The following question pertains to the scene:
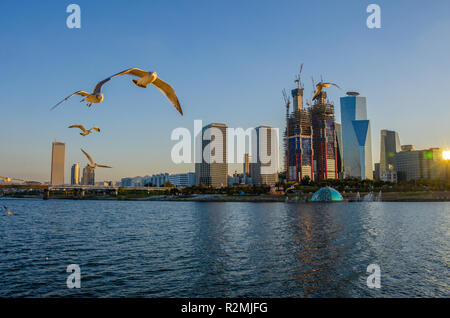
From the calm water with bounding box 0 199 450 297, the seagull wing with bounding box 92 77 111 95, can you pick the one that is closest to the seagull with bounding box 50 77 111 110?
the seagull wing with bounding box 92 77 111 95

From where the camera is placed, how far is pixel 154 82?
13.1 m

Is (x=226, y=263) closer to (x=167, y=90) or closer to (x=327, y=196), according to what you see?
(x=167, y=90)

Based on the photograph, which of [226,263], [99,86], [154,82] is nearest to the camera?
[99,86]

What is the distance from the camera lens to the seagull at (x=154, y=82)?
41.8 feet

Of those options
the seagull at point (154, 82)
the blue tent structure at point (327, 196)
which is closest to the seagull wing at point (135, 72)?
the seagull at point (154, 82)

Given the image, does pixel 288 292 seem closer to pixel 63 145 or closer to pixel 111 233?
pixel 111 233

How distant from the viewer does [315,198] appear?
534 ft

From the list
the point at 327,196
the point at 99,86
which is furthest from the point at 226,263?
the point at 327,196

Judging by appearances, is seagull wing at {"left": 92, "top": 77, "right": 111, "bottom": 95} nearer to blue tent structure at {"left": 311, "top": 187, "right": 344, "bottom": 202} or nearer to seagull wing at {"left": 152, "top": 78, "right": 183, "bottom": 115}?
seagull wing at {"left": 152, "top": 78, "right": 183, "bottom": 115}

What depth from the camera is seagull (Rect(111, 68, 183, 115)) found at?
41.8 ft

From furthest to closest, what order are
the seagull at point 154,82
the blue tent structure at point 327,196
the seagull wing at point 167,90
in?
the blue tent structure at point 327,196 → the seagull wing at point 167,90 → the seagull at point 154,82

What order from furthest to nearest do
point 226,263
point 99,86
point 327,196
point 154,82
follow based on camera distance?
point 327,196, point 226,263, point 154,82, point 99,86

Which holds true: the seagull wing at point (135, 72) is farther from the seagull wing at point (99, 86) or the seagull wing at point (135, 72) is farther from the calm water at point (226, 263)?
the calm water at point (226, 263)
